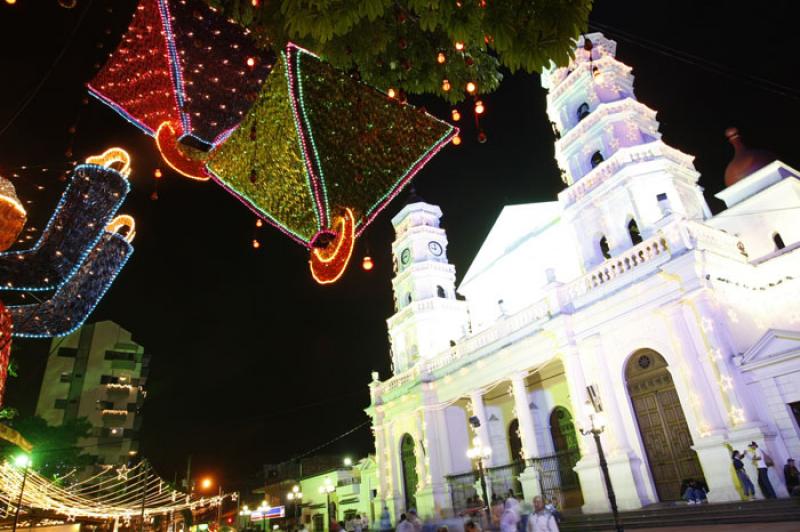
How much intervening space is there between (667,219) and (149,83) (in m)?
15.0

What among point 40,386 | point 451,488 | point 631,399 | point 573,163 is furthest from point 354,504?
point 40,386

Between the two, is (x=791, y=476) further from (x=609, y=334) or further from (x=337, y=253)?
(x=337, y=253)

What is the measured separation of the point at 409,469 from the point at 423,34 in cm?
2574

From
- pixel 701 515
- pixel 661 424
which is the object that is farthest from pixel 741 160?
pixel 701 515

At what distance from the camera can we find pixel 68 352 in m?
50.8

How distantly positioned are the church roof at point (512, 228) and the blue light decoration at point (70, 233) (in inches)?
808

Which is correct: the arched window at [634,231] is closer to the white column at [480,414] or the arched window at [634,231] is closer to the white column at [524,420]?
the white column at [524,420]

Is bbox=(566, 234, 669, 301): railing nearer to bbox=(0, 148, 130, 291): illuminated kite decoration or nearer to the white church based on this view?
the white church

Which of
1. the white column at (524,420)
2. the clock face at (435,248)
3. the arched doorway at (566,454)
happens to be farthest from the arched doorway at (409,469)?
the clock face at (435,248)

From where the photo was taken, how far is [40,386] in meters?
48.2

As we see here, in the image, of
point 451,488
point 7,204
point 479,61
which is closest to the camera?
point 479,61

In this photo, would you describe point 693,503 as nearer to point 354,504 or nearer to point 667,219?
point 667,219

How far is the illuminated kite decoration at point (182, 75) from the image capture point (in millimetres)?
5133

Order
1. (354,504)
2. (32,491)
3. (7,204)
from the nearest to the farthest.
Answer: (7,204) < (32,491) < (354,504)
